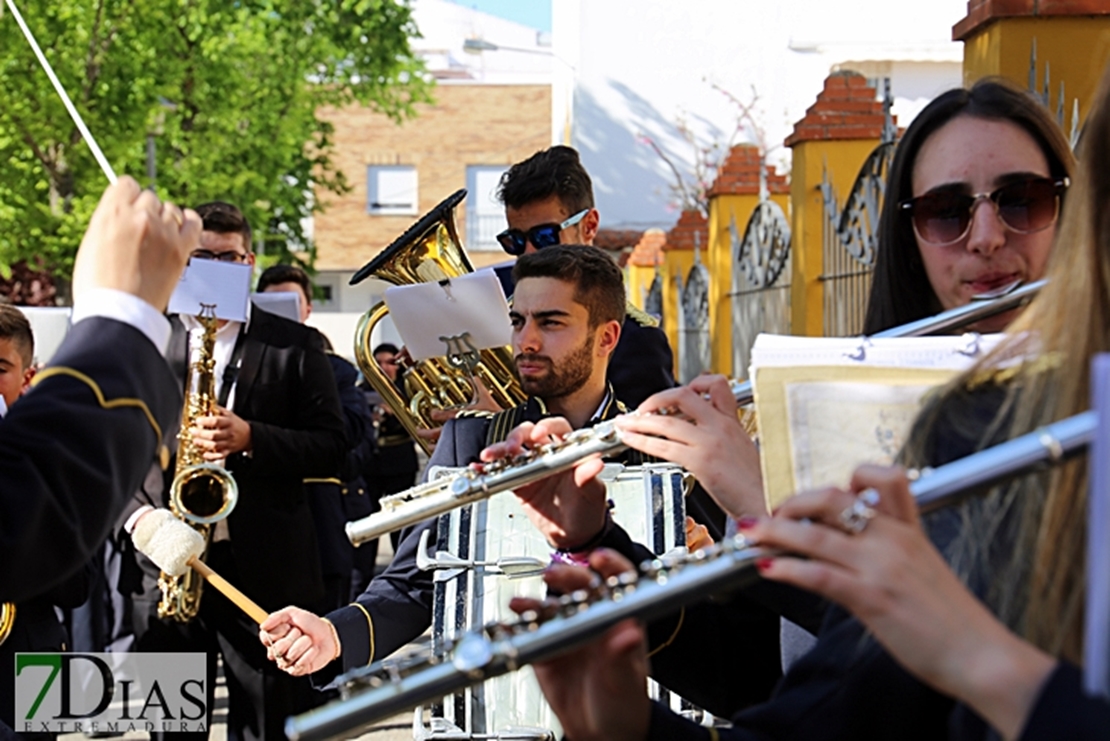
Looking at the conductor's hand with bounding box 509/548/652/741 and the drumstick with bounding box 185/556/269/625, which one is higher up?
the conductor's hand with bounding box 509/548/652/741

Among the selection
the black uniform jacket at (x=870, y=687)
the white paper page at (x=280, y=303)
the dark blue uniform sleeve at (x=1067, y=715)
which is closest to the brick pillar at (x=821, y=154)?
the white paper page at (x=280, y=303)

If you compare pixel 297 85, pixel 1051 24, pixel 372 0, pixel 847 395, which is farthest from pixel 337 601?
pixel 372 0

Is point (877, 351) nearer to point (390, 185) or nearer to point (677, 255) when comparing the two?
point (677, 255)

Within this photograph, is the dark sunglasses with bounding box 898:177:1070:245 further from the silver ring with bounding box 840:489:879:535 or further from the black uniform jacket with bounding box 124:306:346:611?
the black uniform jacket with bounding box 124:306:346:611

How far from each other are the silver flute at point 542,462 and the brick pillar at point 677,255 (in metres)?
9.97

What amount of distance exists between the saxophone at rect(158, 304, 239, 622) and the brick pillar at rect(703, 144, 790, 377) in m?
5.62

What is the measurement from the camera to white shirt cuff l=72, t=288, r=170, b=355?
1.83 m

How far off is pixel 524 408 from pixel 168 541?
1382 mm

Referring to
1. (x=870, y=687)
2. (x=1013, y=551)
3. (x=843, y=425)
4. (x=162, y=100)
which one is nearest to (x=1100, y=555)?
(x=1013, y=551)

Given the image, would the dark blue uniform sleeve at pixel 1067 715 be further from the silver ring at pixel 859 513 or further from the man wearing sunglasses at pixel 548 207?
the man wearing sunglasses at pixel 548 207

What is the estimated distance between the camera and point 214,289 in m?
4.85

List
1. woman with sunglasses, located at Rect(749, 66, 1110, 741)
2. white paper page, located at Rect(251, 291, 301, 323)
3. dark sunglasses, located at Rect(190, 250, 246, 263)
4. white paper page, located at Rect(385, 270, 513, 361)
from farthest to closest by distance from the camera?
white paper page, located at Rect(251, 291, 301, 323), dark sunglasses, located at Rect(190, 250, 246, 263), white paper page, located at Rect(385, 270, 513, 361), woman with sunglasses, located at Rect(749, 66, 1110, 741)
